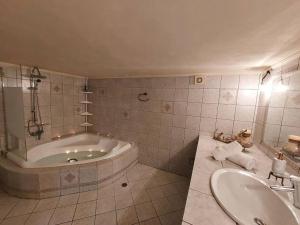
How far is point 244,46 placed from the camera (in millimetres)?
1021

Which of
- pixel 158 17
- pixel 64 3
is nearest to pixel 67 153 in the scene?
pixel 64 3

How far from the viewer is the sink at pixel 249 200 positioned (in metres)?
0.68

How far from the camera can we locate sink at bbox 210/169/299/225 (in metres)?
0.68

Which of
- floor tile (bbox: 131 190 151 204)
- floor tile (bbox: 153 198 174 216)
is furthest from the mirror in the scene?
floor tile (bbox: 131 190 151 204)

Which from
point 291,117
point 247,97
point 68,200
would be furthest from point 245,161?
point 68,200

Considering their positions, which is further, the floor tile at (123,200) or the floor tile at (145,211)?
the floor tile at (123,200)

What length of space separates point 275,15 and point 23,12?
4.04 ft

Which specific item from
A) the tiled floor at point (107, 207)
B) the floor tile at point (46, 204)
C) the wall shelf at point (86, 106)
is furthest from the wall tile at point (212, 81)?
the floor tile at point (46, 204)

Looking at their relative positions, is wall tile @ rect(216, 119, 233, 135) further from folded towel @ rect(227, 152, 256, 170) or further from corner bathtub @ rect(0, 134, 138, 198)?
corner bathtub @ rect(0, 134, 138, 198)

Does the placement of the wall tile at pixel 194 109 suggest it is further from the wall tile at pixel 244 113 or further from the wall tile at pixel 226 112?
the wall tile at pixel 244 113

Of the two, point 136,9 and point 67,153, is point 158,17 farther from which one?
point 67,153

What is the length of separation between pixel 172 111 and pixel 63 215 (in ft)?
6.37

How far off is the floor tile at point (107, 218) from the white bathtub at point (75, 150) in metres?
0.67

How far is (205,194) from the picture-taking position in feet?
2.61
